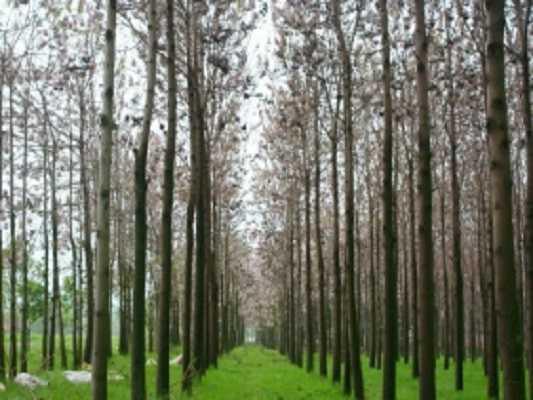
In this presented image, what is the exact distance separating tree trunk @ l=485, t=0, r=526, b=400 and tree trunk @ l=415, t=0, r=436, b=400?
3.10 metres

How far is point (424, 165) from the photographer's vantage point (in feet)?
29.6

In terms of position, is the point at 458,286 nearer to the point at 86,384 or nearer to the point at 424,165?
the point at 424,165

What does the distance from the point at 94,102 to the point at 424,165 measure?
1483 cm

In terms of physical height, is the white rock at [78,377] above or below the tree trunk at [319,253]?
below

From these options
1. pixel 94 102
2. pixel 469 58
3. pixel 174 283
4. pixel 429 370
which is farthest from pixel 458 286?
pixel 174 283

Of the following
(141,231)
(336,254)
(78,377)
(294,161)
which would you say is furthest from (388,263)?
(294,161)

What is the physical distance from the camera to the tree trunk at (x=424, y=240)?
8680mm

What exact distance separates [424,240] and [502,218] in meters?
3.39

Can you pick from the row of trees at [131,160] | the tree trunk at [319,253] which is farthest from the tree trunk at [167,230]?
the tree trunk at [319,253]

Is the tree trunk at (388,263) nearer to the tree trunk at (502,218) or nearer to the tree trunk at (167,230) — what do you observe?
the tree trunk at (167,230)

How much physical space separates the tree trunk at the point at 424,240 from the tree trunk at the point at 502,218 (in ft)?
10.2

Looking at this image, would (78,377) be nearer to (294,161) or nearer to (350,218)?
(350,218)

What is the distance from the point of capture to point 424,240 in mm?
8883

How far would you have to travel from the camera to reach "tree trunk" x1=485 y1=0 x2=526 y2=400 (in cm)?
536
